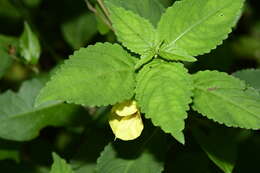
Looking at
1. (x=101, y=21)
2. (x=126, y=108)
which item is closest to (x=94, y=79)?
(x=126, y=108)

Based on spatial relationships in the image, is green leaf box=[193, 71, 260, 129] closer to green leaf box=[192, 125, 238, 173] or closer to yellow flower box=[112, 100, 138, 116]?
yellow flower box=[112, 100, 138, 116]

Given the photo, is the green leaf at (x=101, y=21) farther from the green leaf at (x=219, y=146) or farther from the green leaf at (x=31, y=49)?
the green leaf at (x=219, y=146)

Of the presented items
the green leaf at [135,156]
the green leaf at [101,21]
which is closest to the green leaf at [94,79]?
the green leaf at [135,156]

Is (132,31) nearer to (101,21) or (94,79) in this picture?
(94,79)

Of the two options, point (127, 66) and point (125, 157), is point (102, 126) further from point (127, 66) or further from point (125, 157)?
point (127, 66)

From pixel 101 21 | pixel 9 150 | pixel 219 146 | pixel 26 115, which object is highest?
pixel 101 21

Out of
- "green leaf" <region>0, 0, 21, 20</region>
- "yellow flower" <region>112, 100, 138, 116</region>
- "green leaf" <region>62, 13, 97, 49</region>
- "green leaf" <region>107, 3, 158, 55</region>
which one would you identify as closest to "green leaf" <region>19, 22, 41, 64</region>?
"green leaf" <region>62, 13, 97, 49</region>
